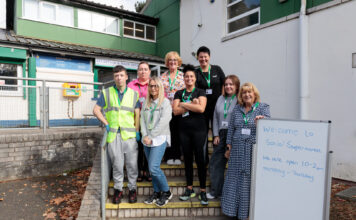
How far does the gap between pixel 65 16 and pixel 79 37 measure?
3.72ft

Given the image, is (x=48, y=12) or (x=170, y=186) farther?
(x=48, y=12)

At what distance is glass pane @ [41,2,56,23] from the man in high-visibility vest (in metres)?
9.93

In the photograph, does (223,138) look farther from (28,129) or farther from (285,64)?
(28,129)

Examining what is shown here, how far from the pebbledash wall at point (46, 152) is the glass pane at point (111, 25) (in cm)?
839

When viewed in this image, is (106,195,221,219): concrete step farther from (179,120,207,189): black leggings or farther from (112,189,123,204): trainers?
(179,120,207,189): black leggings

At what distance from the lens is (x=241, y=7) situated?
799 centimetres

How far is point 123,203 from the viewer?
11.4 ft

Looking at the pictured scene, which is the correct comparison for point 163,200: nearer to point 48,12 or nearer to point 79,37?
point 79,37

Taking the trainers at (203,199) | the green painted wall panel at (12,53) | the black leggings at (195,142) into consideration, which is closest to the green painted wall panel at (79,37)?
the green painted wall panel at (12,53)

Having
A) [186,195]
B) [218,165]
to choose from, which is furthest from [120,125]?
[218,165]

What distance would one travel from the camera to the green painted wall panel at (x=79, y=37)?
1048 cm

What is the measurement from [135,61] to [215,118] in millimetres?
8748

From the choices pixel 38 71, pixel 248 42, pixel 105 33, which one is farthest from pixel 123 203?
pixel 105 33

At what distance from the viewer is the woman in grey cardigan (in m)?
3.22
